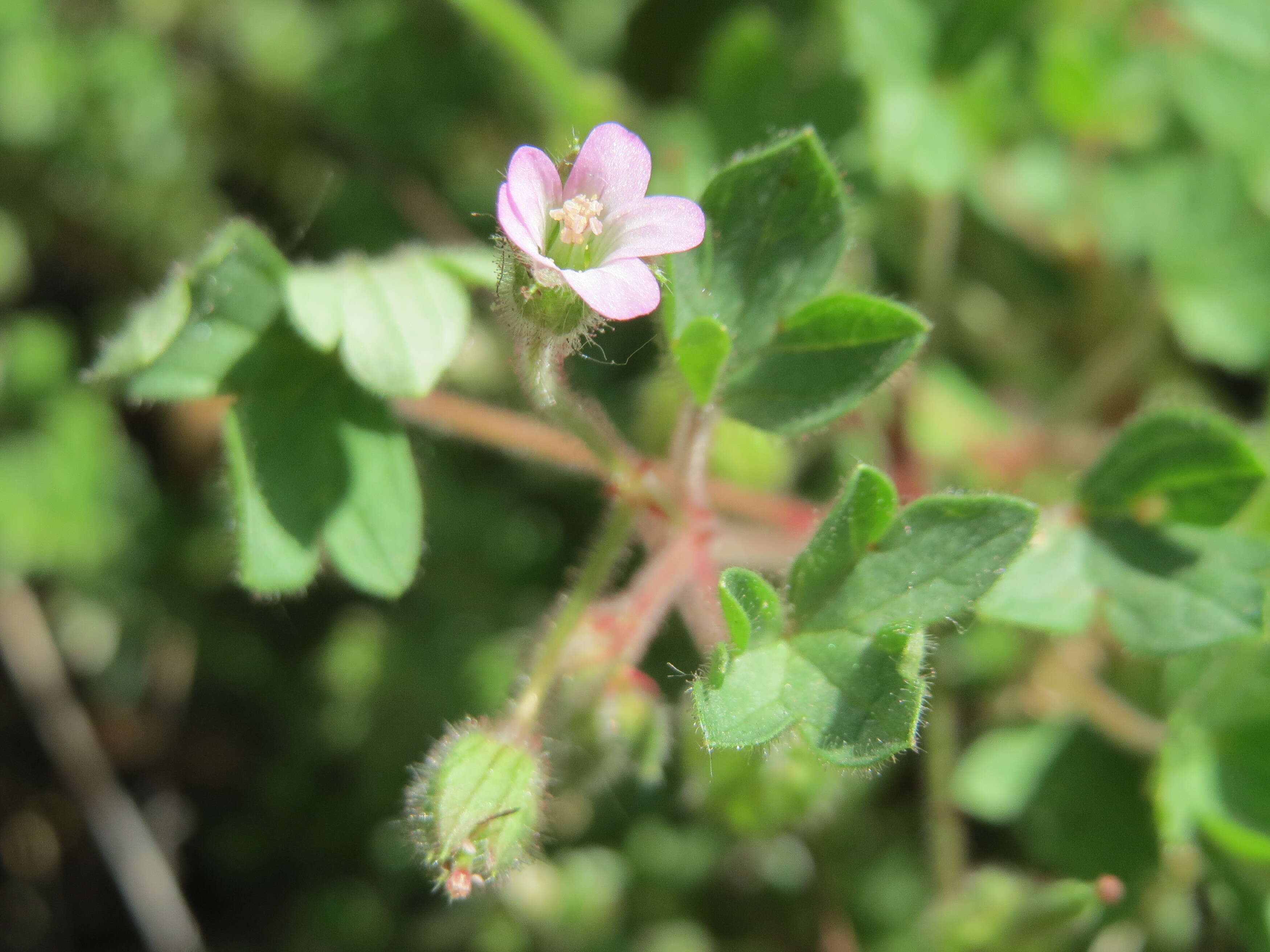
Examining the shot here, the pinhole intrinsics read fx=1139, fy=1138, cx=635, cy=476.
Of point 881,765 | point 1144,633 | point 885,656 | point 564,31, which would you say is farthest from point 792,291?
point 564,31

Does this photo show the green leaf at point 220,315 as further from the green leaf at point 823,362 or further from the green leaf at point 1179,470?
the green leaf at point 1179,470

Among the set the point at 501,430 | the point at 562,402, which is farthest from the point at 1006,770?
the point at 562,402

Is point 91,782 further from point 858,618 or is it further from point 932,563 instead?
point 932,563

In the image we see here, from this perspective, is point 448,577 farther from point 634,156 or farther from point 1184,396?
point 1184,396

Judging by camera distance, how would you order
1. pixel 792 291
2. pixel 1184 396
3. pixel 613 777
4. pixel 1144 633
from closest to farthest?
1. pixel 792 291
2. pixel 1144 633
3. pixel 613 777
4. pixel 1184 396

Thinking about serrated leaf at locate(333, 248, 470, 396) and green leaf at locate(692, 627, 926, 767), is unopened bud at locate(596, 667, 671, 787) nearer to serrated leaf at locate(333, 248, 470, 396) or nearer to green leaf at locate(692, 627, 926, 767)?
green leaf at locate(692, 627, 926, 767)

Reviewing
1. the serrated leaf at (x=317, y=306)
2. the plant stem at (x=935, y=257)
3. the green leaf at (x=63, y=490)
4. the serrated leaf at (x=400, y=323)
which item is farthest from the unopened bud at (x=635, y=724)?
the green leaf at (x=63, y=490)
